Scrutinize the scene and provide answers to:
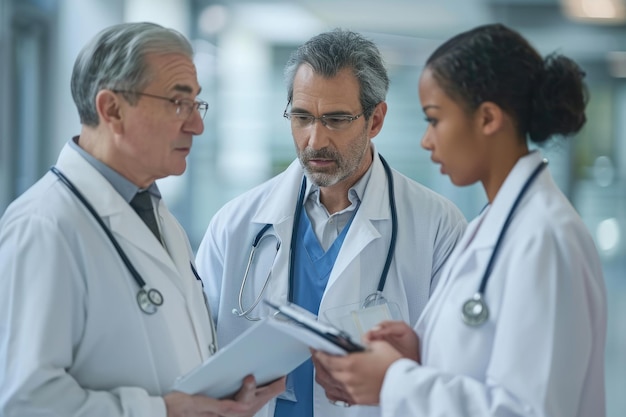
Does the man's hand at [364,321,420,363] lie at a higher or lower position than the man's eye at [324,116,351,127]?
lower

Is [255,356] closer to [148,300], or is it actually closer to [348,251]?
[148,300]

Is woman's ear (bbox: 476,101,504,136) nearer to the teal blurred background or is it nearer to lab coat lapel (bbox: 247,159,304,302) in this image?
lab coat lapel (bbox: 247,159,304,302)

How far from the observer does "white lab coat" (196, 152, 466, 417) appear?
6.56 ft

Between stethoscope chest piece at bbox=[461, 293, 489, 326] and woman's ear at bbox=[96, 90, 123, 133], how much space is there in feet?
2.38

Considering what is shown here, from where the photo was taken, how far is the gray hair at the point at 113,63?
153cm

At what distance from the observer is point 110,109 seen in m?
1.54

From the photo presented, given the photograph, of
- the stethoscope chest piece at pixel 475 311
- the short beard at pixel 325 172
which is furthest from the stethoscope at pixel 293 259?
the stethoscope chest piece at pixel 475 311

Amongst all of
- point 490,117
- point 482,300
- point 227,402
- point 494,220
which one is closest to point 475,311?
point 482,300

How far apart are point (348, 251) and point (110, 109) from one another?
73cm

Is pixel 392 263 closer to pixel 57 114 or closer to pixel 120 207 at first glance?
pixel 120 207

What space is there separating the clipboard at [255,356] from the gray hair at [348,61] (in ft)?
2.58

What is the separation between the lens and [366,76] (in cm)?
211

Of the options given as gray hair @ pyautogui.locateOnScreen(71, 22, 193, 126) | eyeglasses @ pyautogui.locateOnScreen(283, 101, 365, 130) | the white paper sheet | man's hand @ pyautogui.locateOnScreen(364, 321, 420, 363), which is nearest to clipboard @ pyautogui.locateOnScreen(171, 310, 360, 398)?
the white paper sheet

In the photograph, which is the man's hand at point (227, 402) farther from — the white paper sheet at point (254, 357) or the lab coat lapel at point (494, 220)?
the lab coat lapel at point (494, 220)
